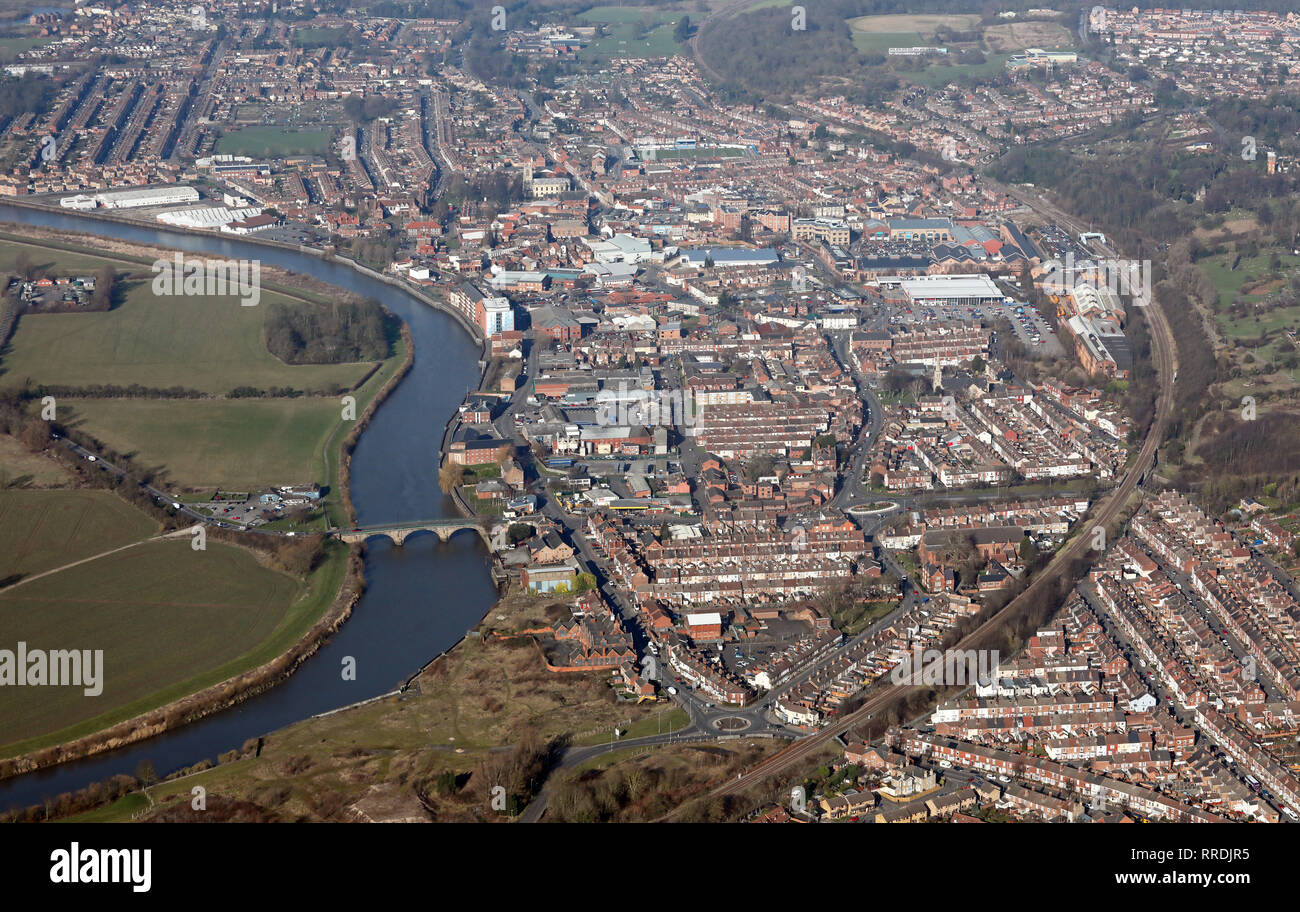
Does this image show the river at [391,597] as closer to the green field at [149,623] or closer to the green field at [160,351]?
the green field at [149,623]

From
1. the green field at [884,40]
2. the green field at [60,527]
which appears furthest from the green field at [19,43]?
the green field at [60,527]

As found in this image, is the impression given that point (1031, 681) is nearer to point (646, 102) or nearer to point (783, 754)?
point (783, 754)

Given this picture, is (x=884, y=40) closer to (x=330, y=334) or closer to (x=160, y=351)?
(x=330, y=334)

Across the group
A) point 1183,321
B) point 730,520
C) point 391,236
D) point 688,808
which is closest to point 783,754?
point 688,808

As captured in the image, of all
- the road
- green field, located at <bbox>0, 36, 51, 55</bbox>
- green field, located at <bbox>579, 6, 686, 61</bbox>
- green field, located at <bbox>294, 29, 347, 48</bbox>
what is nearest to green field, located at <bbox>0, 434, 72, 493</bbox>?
the road

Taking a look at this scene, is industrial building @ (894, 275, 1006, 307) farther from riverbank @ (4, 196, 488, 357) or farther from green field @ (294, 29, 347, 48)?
green field @ (294, 29, 347, 48)

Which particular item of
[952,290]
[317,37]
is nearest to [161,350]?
[952,290]
